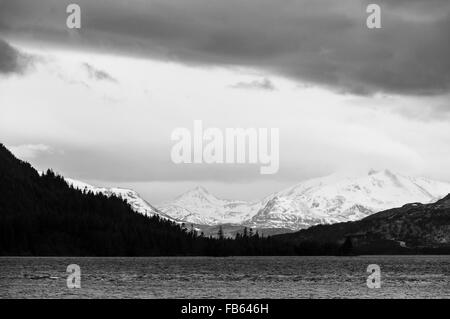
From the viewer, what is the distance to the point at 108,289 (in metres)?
189
